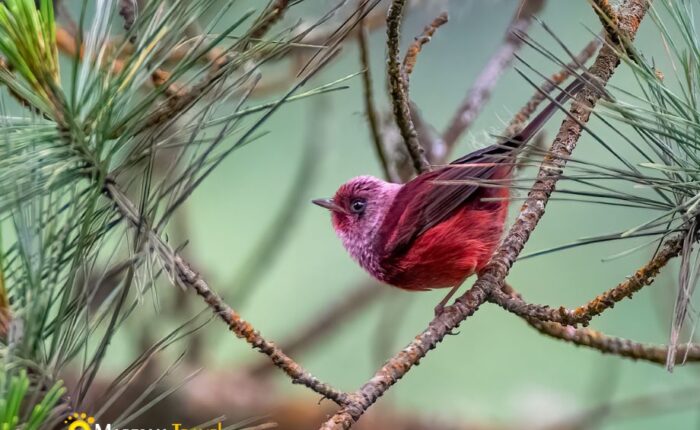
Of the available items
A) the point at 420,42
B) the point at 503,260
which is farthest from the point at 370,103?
the point at 503,260

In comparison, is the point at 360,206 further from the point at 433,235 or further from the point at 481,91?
the point at 481,91

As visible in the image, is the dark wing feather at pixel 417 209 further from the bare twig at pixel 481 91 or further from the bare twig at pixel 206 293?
the bare twig at pixel 206 293

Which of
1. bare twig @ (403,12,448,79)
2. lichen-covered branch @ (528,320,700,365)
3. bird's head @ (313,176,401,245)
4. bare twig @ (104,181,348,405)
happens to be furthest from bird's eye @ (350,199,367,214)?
bare twig @ (104,181,348,405)

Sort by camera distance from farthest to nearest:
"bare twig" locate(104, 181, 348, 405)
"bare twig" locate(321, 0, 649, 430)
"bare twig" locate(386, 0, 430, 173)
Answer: "bare twig" locate(386, 0, 430, 173), "bare twig" locate(321, 0, 649, 430), "bare twig" locate(104, 181, 348, 405)

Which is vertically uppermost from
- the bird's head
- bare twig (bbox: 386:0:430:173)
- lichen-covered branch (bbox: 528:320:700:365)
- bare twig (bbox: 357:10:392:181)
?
Answer: bare twig (bbox: 357:10:392:181)

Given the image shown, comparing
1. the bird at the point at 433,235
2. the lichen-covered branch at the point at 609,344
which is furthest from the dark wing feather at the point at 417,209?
the lichen-covered branch at the point at 609,344

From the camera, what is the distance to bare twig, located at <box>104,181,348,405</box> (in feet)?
2.45

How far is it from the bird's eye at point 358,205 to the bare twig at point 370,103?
0.07 m

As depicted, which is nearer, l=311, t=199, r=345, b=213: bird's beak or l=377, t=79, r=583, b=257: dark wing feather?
l=377, t=79, r=583, b=257: dark wing feather

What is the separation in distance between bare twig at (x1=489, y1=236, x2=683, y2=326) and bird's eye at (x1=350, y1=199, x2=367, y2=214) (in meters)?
0.49

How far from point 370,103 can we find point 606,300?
23.8 inches

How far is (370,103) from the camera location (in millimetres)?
1406

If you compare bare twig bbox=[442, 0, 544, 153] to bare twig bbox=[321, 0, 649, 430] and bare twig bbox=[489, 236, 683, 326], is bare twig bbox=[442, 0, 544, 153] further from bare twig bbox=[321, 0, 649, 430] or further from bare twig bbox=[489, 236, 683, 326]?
bare twig bbox=[489, 236, 683, 326]

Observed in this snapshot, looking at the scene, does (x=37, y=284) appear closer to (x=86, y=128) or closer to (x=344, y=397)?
(x=86, y=128)
